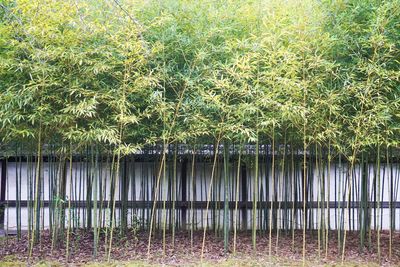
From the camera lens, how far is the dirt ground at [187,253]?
413cm

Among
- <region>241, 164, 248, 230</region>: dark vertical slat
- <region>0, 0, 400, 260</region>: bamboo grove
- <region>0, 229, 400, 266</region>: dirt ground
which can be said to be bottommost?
<region>0, 229, 400, 266</region>: dirt ground

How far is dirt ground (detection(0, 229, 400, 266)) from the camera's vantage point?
4129 mm

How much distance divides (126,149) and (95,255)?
4.47ft

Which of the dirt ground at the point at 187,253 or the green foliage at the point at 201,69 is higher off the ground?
the green foliage at the point at 201,69

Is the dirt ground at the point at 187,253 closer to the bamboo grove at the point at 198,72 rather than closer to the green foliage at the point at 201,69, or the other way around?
the bamboo grove at the point at 198,72

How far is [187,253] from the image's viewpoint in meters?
4.46

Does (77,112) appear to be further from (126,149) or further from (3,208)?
(3,208)

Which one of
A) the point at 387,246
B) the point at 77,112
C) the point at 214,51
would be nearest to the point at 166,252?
the point at 77,112

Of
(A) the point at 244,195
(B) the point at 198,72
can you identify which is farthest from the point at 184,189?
(B) the point at 198,72

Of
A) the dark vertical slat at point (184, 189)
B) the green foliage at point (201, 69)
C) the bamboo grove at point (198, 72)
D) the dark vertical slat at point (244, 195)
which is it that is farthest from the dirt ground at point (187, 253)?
the green foliage at point (201, 69)

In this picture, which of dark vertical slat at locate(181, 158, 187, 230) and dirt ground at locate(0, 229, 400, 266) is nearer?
dirt ground at locate(0, 229, 400, 266)

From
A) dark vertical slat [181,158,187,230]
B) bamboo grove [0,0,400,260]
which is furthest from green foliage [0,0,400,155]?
dark vertical slat [181,158,187,230]

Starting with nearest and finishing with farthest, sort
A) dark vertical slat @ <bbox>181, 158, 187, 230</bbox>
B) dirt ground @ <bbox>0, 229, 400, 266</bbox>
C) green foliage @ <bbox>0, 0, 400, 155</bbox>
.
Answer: green foliage @ <bbox>0, 0, 400, 155</bbox>, dirt ground @ <bbox>0, 229, 400, 266</bbox>, dark vertical slat @ <bbox>181, 158, 187, 230</bbox>

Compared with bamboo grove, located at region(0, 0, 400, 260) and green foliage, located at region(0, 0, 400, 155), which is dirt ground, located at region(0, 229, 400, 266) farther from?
green foliage, located at region(0, 0, 400, 155)
